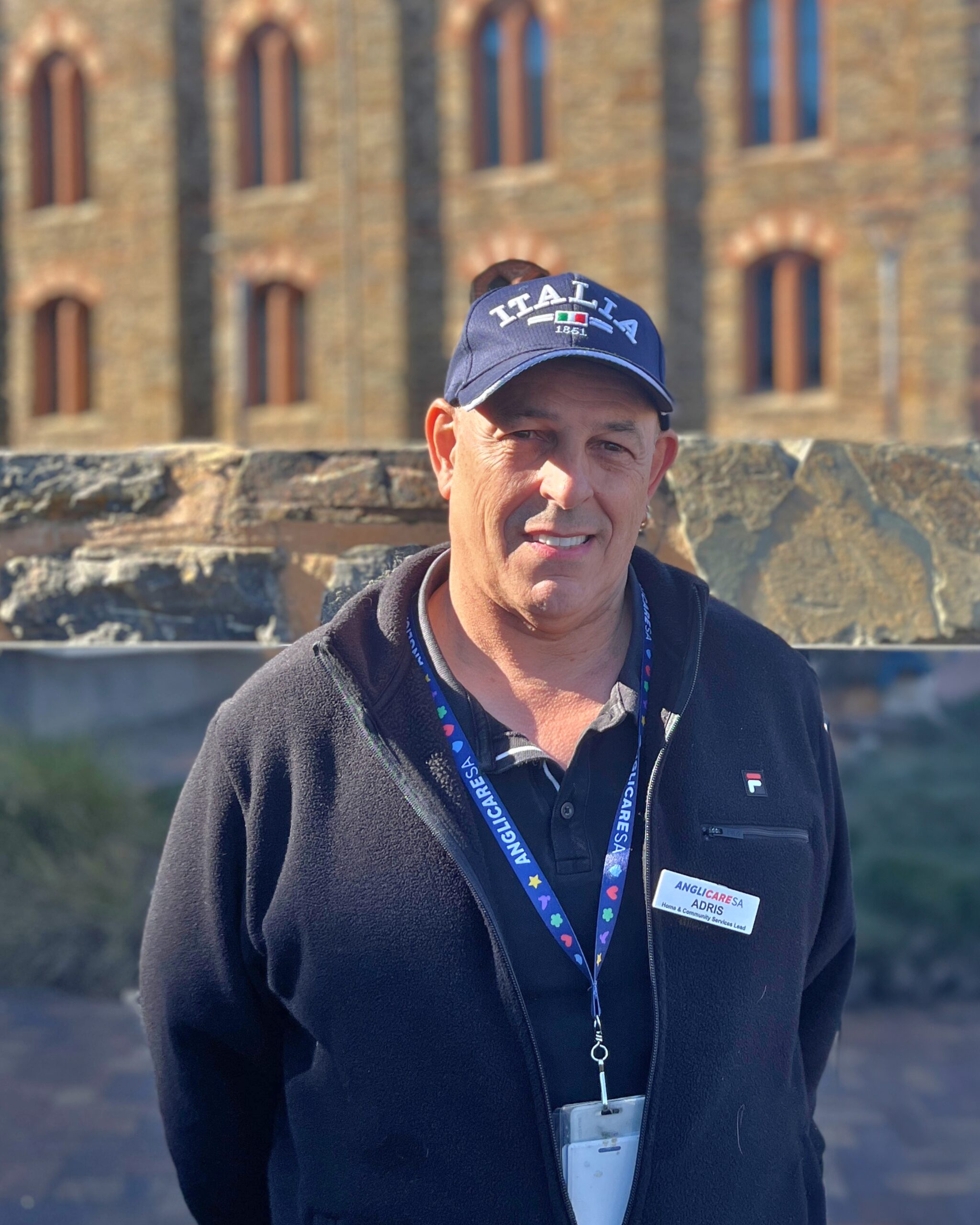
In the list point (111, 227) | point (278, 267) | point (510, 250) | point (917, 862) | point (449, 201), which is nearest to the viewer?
point (917, 862)

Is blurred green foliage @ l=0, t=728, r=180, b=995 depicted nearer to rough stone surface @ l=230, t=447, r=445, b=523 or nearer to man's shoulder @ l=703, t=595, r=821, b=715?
rough stone surface @ l=230, t=447, r=445, b=523

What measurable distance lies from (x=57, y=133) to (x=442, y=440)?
18.8 meters

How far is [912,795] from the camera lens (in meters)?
6.66

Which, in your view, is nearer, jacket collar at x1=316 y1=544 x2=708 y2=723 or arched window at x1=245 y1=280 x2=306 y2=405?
jacket collar at x1=316 y1=544 x2=708 y2=723

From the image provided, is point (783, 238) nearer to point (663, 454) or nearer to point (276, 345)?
point (276, 345)

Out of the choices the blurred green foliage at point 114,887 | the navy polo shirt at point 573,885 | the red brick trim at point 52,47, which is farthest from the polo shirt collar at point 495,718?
the red brick trim at point 52,47

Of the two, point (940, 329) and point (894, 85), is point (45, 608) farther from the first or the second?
point (894, 85)

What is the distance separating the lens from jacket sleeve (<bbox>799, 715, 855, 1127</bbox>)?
6.07 feet

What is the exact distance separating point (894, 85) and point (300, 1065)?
15.6 meters

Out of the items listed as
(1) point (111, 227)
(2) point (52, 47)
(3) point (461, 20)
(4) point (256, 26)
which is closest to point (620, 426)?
(3) point (461, 20)

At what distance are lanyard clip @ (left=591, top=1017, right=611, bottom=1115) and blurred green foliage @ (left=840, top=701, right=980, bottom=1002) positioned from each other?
3.14 meters

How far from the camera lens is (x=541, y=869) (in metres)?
1.59

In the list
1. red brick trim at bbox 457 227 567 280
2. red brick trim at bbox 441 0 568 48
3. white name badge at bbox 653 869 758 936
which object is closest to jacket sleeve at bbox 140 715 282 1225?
white name badge at bbox 653 869 758 936

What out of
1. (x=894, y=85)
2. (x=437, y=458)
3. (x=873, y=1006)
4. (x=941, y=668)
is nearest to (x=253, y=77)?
(x=894, y=85)
